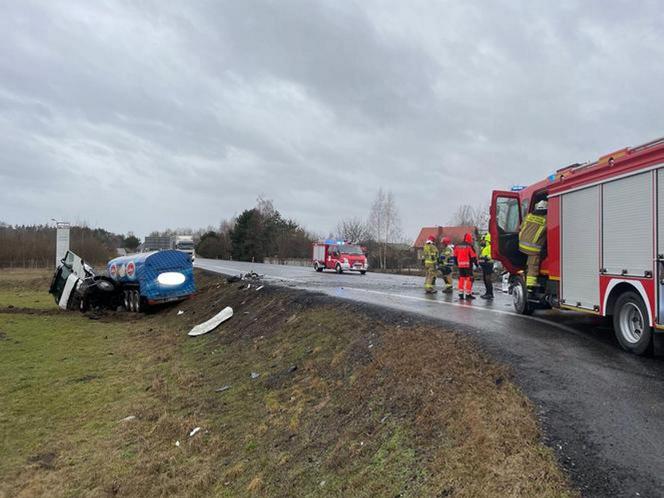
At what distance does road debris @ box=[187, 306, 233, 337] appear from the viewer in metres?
13.8

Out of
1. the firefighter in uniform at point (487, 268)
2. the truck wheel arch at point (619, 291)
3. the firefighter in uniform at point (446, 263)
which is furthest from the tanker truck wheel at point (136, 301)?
the truck wheel arch at point (619, 291)

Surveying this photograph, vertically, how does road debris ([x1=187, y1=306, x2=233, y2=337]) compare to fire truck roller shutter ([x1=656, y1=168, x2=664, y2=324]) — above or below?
below


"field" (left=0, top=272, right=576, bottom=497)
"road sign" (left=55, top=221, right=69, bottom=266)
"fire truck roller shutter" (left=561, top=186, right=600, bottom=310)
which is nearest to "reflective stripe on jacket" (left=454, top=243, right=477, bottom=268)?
"field" (left=0, top=272, right=576, bottom=497)

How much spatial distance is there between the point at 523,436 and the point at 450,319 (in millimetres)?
4681

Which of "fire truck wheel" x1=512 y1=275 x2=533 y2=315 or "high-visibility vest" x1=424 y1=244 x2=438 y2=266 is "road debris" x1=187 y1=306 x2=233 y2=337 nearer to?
"high-visibility vest" x1=424 y1=244 x2=438 y2=266

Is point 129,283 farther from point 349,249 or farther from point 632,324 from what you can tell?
point 632,324

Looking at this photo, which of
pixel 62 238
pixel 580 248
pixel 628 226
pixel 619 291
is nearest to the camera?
pixel 628 226

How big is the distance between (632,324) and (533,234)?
9.64ft

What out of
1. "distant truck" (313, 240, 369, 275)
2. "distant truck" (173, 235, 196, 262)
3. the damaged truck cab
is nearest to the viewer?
the damaged truck cab

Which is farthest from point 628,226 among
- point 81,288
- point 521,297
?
point 81,288

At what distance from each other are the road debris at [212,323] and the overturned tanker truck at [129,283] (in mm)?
5890

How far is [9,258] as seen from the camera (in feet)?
212

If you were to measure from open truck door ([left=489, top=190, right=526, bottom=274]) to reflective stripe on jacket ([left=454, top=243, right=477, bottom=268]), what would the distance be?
76.6 inches

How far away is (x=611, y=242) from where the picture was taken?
6578 mm
